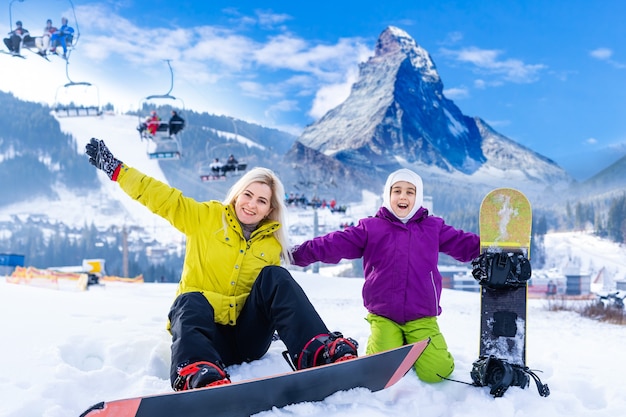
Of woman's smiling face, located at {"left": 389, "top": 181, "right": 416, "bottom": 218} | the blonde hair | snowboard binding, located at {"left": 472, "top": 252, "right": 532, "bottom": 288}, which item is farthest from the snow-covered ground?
woman's smiling face, located at {"left": 389, "top": 181, "right": 416, "bottom": 218}

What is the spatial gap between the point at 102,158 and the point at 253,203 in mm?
854

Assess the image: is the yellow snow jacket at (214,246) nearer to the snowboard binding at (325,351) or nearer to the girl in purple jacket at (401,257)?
the girl in purple jacket at (401,257)

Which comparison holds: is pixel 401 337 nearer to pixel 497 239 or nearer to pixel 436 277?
pixel 436 277

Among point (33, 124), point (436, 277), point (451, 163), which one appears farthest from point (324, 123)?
point (436, 277)

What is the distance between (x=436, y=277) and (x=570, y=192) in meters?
105

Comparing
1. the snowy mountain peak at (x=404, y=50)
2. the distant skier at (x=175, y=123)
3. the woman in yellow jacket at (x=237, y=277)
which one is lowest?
the woman in yellow jacket at (x=237, y=277)

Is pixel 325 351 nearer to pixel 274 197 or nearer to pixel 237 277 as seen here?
pixel 237 277

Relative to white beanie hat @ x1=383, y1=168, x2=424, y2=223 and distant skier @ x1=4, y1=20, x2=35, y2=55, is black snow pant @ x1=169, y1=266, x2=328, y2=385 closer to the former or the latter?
white beanie hat @ x1=383, y1=168, x2=424, y2=223

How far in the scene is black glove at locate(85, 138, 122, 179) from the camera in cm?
280

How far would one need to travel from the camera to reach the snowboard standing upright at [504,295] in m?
2.68

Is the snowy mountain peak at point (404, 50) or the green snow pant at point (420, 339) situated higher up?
the snowy mountain peak at point (404, 50)

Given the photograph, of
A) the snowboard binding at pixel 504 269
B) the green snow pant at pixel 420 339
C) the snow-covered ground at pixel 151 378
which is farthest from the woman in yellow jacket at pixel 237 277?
the snowboard binding at pixel 504 269

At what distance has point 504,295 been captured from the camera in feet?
8.93

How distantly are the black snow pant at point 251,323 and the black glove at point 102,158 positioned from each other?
831 millimetres
